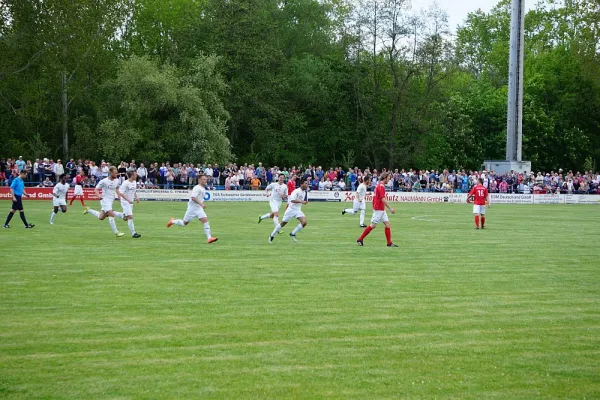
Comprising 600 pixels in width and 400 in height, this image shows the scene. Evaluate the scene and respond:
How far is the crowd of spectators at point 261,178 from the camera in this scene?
1716 inches

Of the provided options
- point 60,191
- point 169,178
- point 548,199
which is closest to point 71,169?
point 169,178

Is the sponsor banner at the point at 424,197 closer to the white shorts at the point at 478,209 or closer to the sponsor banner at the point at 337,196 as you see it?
the sponsor banner at the point at 337,196

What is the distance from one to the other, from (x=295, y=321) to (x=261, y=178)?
1541 inches

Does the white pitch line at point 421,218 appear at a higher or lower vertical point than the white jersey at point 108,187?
lower

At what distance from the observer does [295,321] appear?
390 inches

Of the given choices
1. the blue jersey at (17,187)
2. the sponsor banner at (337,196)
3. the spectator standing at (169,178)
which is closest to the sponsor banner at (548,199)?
the sponsor banner at (337,196)

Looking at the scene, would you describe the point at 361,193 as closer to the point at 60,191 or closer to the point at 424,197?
the point at 60,191

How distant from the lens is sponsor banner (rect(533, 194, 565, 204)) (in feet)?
170

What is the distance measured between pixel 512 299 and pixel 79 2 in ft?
145

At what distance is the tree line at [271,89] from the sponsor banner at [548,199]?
52.9 feet

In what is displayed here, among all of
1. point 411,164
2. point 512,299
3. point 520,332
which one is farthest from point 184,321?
point 411,164

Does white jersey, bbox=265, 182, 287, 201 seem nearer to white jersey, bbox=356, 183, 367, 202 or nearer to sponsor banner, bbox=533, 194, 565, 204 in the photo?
white jersey, bbox=356, 183, 367, 202

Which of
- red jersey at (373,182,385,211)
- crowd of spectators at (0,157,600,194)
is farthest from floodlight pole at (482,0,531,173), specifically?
red jersey at (373,182,385,211)

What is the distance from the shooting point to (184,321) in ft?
32.1
